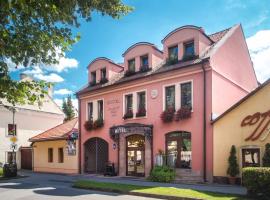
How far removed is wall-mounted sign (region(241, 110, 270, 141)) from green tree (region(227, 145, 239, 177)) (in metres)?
1.02

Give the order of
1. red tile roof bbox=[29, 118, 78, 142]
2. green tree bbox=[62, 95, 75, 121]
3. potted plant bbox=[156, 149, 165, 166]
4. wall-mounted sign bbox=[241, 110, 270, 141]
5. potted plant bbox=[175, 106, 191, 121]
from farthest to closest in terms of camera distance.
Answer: green tree bbox=[62, 95, 75, 121] → red tile roof bbox=[29, 118, 78, 142] → potted plant bbox=[156, 149, 165, 166] → potted plant bbox=[175, 106, 191, 121] → wall-mounted sign bbox=[241, 110, 270, 141]

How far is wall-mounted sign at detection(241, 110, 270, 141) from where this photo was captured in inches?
634

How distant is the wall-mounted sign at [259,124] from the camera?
16.1 meters

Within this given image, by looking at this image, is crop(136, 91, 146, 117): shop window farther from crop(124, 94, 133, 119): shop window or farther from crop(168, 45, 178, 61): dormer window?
crop(168, 45, 178, 61): dormer window

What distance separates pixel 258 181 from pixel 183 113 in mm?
7587

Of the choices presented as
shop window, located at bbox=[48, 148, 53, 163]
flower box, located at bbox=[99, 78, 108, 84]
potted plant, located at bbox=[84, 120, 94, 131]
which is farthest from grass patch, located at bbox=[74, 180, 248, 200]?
shop window, located at bbox=[48, 148, 53, 163]

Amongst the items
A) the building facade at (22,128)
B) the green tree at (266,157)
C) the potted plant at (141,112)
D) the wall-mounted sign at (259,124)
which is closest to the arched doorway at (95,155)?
the potted plant at (141,112)

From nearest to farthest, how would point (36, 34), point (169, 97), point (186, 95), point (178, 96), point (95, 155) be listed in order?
1. point (36, 34)
2. point (186, 95)
3. point (178, 96)
4. point (169, 97)
5. point (95, 155)

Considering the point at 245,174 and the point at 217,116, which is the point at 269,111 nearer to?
the point at 217,116

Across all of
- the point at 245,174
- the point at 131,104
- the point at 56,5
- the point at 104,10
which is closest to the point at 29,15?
the point at 56,5

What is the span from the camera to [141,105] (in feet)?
73.7

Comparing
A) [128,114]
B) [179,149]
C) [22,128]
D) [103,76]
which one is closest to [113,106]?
[128,114]

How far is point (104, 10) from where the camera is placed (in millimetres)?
8820

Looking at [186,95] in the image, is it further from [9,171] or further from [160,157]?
[9,171]
